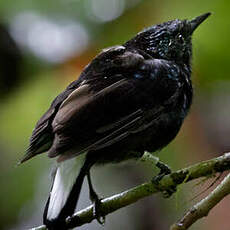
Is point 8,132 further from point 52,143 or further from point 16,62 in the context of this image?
point 52,143

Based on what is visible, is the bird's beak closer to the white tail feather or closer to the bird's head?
the bird's head

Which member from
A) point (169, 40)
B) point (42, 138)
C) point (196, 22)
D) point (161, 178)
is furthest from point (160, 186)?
point (196, 22)

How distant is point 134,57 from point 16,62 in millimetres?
2177

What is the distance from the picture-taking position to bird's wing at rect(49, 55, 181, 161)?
3.82m

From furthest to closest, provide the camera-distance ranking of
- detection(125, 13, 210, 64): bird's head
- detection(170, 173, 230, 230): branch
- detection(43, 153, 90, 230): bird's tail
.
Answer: detection(125, 13, 210, 64): bird's head
detection(43, 153, 90, 230): bird's tail
detection(170, 173, 230, 230): branch

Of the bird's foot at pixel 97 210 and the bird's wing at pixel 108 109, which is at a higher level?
the bird's wing at pixel 108 109

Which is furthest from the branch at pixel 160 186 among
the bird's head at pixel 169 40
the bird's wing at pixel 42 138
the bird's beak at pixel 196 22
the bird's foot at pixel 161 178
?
the bird's beak at pixel 196 22

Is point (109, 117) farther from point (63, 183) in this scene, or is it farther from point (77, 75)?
point (77, 75)

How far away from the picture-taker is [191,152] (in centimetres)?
530

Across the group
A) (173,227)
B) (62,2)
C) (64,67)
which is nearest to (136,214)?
(64,67)

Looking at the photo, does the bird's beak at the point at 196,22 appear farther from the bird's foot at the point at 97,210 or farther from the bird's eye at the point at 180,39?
the bird's foot at the point at 97,210

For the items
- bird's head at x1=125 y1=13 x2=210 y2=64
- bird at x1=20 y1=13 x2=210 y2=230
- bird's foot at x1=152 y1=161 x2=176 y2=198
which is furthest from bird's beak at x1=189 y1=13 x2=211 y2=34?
bird's foot at x1=152 y1=161 x2=176 y2=198

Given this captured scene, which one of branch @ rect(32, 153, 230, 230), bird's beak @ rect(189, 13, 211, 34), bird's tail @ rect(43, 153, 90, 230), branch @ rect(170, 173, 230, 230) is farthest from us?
bird's beak @ rect(189, 13, 211, 34)

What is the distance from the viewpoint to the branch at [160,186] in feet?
11.6
